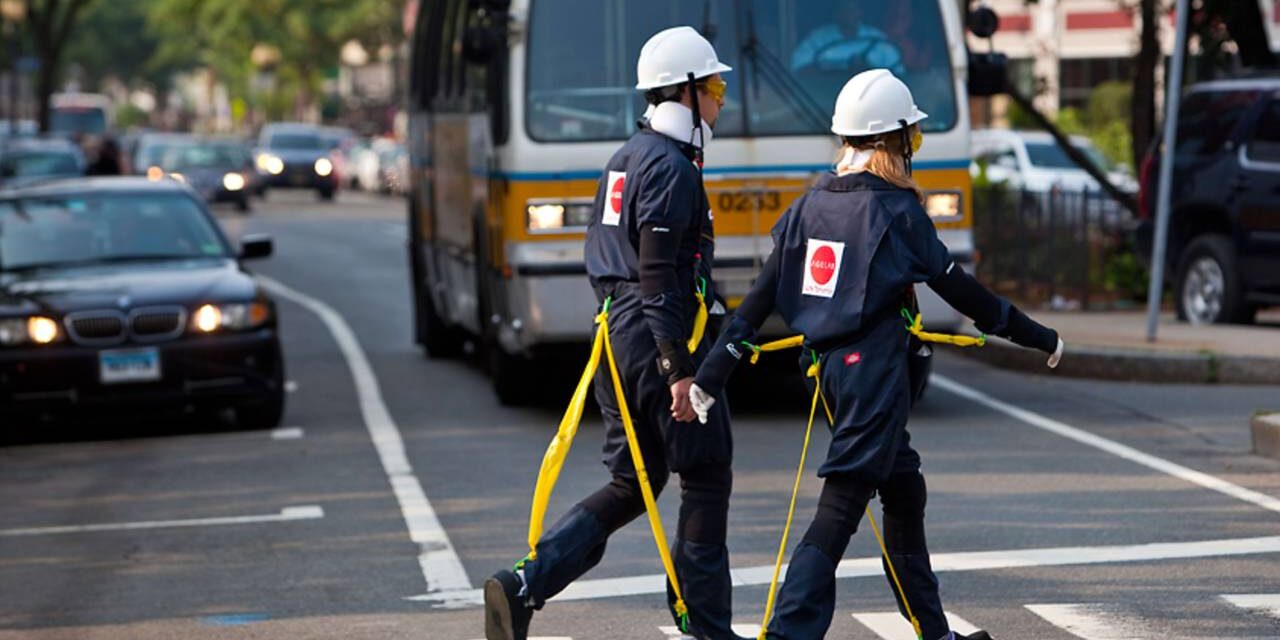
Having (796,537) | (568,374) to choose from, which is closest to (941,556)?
(796,537)

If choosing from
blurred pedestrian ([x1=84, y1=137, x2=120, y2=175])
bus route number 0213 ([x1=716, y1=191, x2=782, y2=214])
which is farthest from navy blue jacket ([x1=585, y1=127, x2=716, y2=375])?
blurred pedestrian ([x1=84, y1=137, x2=120, y2=175])

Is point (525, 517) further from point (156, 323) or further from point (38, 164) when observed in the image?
point (38, 164)

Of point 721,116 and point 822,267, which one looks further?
point 721,116

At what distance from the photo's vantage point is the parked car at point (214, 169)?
162 feet

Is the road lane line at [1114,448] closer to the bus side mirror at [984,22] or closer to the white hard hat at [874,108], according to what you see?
the bus side mirror at [984,22]

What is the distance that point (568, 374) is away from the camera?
16.0 metres

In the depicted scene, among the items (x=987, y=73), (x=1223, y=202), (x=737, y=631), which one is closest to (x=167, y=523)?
(x=737, y=631)

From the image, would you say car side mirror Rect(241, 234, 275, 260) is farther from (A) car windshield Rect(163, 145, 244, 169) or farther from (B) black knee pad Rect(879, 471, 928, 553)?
(A) car windshield Rect(163, 145, 244, 169)

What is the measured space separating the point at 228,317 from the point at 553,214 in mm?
1918

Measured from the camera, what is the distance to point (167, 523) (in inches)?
Result: 431

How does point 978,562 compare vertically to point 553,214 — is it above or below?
below

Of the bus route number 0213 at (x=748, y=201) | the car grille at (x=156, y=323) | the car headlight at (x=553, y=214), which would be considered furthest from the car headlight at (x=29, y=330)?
the bus route number 0213 at (x=748, y=201)

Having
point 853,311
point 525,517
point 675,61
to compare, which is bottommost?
point 525,517

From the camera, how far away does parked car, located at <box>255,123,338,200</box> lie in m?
60.2
